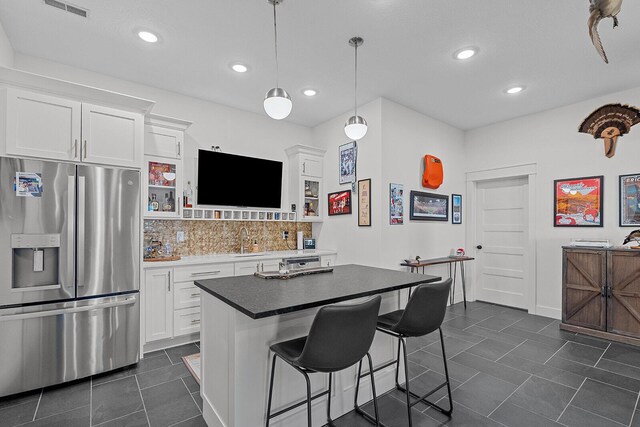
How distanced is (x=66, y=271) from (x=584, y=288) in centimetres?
554

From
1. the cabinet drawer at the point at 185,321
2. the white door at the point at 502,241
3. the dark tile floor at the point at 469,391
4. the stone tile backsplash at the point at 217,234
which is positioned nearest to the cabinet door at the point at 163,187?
the stone tile backsplash at the point at 217,234

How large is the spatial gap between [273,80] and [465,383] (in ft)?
11.9

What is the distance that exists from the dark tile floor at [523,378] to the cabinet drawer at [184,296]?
209 centimetres

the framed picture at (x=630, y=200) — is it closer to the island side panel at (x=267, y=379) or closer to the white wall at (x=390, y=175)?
the white wall at (x=390, y=175)

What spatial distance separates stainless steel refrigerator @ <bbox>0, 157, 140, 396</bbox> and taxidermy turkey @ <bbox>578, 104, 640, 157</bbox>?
5.19 meters

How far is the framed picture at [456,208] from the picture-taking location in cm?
531

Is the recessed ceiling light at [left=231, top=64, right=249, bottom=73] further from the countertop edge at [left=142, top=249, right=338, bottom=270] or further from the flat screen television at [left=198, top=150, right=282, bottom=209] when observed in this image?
the countertop edge at [left=142, top=249, right=338, bottom=270]

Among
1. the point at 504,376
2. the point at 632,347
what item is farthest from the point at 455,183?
the point at 504,376

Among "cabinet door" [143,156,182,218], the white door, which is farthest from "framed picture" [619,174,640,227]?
"cabinet door" [143,156,182,218]

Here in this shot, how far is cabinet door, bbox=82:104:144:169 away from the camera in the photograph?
9.21ft

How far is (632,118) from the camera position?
140 inches

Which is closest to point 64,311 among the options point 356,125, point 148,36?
point 148,36

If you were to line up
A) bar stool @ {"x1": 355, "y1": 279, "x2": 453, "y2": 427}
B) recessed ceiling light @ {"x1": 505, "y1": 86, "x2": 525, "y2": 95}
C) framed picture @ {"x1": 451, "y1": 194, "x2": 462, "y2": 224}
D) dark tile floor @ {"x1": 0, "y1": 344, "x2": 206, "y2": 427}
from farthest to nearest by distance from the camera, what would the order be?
framed picture @ {"x1": 451, "y1": 194, "x2": 462, "y2": 224} < recessed ceiling light @ {"x1": 505, "y1": 86, "x2": 525, "y2": 95} < dark tile floor @ {"x1": 0, "y1": 344, "x2": 206, "y2": 427} < bar stool @ {"x1": 355, "y1": 279, "x2": 453, "y2": 427}

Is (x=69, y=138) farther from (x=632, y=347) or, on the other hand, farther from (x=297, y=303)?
(x=632, y=347)
